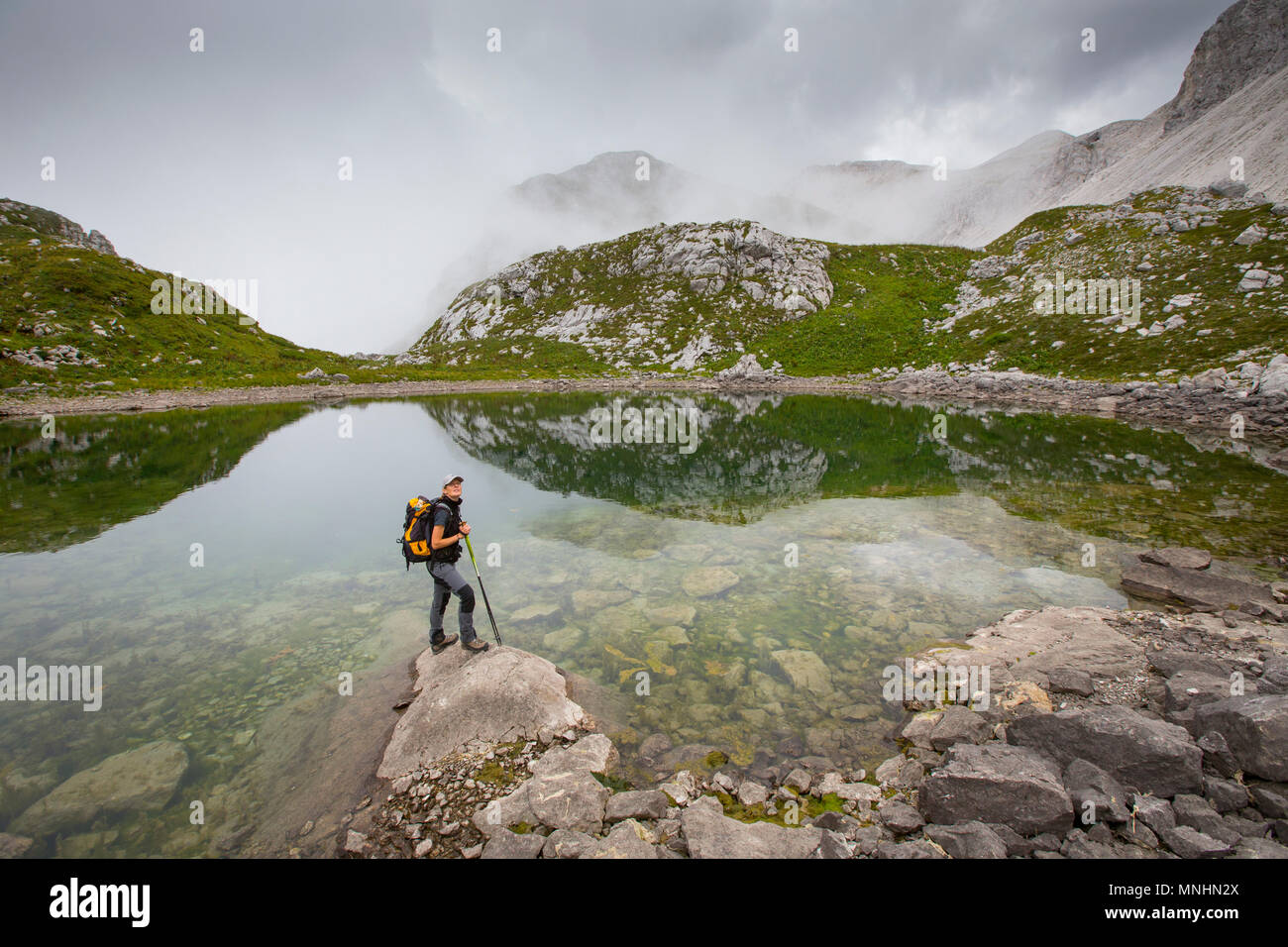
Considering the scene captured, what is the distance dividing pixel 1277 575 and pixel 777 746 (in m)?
16.6

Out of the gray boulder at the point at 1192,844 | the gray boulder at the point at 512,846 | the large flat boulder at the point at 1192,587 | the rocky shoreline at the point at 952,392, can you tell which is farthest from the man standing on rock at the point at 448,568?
the rocky shoreline at the point at 952,392

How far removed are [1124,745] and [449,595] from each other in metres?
11.3

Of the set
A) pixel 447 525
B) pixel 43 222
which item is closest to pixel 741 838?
pixel 447 525

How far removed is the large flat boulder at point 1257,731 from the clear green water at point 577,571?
13.7ft

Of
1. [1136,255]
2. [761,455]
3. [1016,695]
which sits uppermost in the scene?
[1136,255]

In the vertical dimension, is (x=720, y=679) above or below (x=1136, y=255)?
below

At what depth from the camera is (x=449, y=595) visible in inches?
423

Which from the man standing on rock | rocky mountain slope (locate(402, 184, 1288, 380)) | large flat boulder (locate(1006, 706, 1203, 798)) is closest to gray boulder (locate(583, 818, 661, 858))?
the man standing on rock

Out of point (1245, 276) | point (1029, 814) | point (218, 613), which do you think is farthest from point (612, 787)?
point (1245, 276)

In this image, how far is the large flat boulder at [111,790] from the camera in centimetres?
700

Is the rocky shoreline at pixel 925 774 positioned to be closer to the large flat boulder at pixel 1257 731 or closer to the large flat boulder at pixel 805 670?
the large flat boulder at pixel 1257 731
